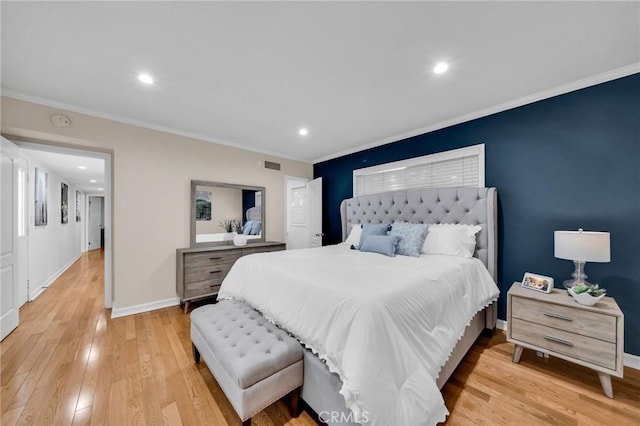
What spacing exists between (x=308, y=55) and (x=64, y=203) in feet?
24.3

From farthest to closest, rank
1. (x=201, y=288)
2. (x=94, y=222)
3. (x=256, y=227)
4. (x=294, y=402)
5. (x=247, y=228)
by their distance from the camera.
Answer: (x=94, y=222)
(x=256, y=227)
(x=247, y=228)
(x=201, y=288)
(x=294, y=402)

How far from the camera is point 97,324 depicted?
2812 mm

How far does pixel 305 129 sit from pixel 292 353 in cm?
288

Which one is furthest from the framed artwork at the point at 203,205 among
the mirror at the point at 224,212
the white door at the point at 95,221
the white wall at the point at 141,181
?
the white door at the point at 95,221

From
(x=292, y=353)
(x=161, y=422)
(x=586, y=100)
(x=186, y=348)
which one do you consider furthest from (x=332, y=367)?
(x=586, y=100)

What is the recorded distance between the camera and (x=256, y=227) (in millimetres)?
4371

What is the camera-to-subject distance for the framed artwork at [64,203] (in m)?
5.61

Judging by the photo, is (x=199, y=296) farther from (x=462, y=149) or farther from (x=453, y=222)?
(x=462, y=149)

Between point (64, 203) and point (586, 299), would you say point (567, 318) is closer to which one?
point (586, 299)

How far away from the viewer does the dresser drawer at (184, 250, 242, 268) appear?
129 inches

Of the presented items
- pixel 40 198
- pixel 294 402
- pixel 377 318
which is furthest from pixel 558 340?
pixel 40 198

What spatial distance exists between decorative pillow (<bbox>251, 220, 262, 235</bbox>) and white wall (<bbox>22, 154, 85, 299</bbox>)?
121 inches

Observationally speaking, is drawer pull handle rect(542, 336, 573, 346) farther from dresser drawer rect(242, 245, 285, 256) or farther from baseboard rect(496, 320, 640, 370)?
dresser drawer rect(242, 245, 285, 256)

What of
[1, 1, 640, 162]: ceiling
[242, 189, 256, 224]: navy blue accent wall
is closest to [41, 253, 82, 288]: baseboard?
[1, 1, 640, 162]: ceiling
